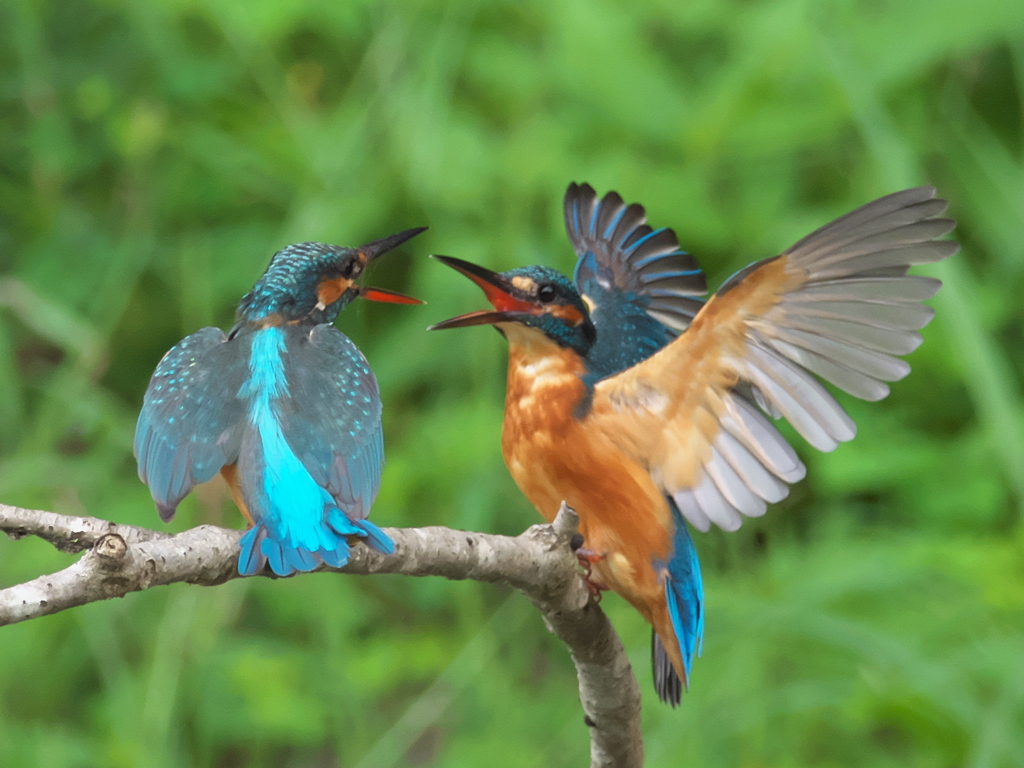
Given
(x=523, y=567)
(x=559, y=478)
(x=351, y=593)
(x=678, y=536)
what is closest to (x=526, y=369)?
(x=559, y=478)

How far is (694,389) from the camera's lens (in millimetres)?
1423

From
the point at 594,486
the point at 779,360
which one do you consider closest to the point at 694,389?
the point at 779,360

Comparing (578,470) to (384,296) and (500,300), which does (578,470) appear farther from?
(384,296)

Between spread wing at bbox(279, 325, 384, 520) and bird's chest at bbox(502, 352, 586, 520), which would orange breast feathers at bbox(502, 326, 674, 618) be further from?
spread wing at bbox(279, 325, 384, 520)

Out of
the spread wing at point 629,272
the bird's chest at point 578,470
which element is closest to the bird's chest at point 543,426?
the bird's chest at point 578,470

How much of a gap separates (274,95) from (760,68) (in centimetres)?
130

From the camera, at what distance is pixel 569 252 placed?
3.16 m

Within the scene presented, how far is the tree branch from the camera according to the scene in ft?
3.07

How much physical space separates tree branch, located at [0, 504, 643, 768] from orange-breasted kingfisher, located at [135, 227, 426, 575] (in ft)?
0.14

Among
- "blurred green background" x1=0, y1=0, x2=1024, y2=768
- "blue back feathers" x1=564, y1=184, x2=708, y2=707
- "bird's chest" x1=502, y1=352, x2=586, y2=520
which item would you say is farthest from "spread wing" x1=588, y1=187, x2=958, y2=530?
"blurred green background" x1=0, y1=0, x2=1024, y2=768

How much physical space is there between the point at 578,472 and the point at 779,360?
0.31m

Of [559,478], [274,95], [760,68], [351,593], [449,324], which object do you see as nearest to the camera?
[449,324]

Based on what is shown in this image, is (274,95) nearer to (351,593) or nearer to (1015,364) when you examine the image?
(351,593)

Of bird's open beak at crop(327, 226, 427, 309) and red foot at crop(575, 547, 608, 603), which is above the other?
bird's open beak at crop(327, 226, 427, 309)
